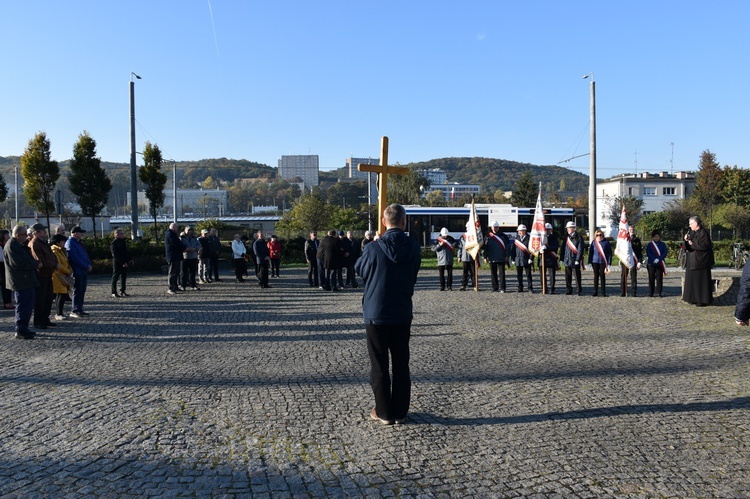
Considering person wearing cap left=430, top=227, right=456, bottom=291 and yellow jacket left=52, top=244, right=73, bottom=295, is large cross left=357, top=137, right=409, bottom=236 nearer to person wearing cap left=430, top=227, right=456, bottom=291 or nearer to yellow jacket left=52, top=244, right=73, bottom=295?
yellow jacket left=52, top=244, right=73, bottom=295

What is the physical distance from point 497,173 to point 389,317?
15808 cm

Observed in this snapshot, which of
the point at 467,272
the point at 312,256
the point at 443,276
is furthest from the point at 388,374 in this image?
the point at 312,256

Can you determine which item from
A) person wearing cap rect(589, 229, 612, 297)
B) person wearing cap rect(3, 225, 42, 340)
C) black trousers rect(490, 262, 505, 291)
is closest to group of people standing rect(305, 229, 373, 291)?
black trousers rect(490, 262, 505, 291)

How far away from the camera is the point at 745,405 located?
6.39 m

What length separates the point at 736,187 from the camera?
5834cm

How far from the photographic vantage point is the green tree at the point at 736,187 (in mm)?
57875

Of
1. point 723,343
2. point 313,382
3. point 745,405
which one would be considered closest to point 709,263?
point 723,343

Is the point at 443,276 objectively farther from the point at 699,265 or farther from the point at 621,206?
the point at 621,206

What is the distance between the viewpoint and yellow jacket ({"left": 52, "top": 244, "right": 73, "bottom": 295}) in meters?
12.8

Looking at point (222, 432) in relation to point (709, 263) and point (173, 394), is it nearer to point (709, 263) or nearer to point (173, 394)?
point (173, 394)

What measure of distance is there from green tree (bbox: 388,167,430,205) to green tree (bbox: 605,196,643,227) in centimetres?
2168

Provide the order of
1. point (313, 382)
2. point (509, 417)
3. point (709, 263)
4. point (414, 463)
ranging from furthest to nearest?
1. point (709, 263)
2. point (313, 382)
3. point (509, 417)
4. point (414, 463)

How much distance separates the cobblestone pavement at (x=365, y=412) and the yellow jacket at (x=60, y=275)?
1.26 metres

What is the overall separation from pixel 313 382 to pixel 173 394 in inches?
61.3
